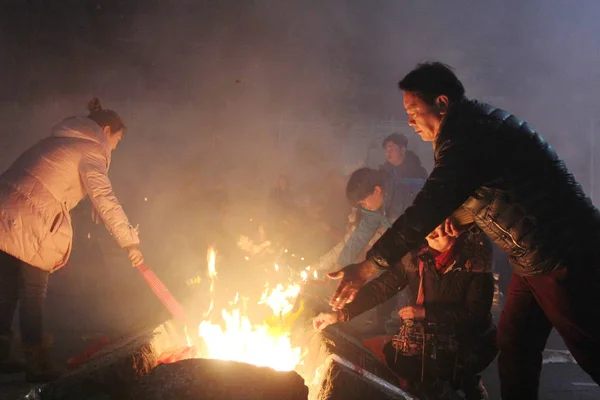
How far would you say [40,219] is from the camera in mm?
3549

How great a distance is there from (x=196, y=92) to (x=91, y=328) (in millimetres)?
6391

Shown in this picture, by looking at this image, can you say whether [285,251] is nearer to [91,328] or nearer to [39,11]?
[91,328]

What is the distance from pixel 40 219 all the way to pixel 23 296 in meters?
0.66

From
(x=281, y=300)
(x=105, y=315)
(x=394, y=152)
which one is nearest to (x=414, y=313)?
(x=281, y=300)

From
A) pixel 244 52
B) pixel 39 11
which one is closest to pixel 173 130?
pixel 244 52

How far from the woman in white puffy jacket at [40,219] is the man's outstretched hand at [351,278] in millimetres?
2089

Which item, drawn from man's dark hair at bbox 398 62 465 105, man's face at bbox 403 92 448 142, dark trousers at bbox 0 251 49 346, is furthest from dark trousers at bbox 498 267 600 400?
dark trousers at bbox 0 251 49 346

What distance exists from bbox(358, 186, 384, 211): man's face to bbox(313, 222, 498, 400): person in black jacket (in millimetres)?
2138

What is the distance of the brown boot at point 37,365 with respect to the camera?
11.3 feet

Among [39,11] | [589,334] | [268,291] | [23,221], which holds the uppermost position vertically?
[39,11]

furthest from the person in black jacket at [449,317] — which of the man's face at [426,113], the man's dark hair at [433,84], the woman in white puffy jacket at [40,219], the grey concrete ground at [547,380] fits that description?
the woman in white puffy jacket at [40,219]

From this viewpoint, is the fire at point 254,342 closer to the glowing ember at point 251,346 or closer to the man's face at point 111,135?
the glowing ember at point 251,346

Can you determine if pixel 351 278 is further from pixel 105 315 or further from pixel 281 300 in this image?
pixel 105 315

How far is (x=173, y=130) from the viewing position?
1071 centimetres
